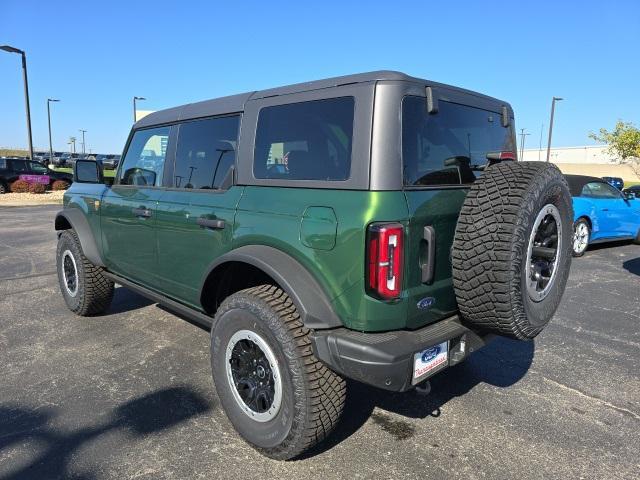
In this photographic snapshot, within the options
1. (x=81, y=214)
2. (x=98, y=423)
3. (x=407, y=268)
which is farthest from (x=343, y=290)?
(x=81, y=214)

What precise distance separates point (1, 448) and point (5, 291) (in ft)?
12.3

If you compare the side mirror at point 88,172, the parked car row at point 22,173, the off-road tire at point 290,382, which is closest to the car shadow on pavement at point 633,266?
the off-road tire at point 290,382

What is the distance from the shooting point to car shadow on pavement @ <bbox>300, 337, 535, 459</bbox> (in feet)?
9.30

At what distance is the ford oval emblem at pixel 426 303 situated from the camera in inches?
91.9

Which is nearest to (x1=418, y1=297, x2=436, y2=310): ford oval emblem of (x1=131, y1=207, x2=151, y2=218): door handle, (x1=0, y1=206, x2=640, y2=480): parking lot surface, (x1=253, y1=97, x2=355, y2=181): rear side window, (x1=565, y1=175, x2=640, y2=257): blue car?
(x1=253, y1=97, x2=355, y2=181): rear side window

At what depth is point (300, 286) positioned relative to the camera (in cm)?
229

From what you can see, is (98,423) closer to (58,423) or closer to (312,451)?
(58,423)

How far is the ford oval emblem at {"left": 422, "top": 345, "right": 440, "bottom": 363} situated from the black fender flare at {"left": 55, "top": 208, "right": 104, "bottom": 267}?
324 cm

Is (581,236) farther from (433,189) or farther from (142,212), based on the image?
(142,212)

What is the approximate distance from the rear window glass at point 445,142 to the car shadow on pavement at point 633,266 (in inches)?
219

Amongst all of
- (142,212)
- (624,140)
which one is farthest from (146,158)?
(624,140)

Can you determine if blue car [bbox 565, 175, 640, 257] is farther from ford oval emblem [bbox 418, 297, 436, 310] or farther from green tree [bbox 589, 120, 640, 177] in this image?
green tree [bbox 589, 120, 640, 177]

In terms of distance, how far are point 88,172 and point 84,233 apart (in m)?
0.57

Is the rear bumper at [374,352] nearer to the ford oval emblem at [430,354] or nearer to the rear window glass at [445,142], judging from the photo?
the ford oval emblem at [430,354]
